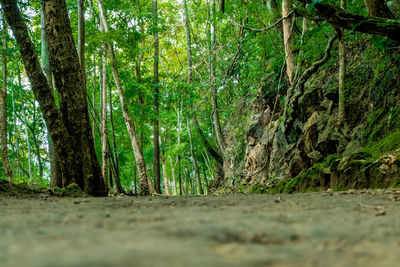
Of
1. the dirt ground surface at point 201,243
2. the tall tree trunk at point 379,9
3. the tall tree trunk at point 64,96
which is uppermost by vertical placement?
the tall tree trunk at point 379,9

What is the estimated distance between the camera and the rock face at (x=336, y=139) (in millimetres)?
5355

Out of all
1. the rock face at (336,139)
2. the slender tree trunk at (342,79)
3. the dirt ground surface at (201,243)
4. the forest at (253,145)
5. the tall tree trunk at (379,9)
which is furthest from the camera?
the slender tree trunk at (342,79)

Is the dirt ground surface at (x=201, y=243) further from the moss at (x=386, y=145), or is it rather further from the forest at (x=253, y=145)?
the moss at (x=386, y=145)

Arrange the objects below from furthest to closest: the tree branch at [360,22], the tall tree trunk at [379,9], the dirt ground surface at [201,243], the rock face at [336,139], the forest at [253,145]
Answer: the tall tree trunk at [379,9]
the tree branch at [360,22]
the rock face at [336,139]
the forest at [253,145]
the dirt ground surface at [201,243]

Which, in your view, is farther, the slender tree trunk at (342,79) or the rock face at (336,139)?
the slender tree trunk at (342,79)

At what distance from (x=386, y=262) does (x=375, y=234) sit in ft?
1.59

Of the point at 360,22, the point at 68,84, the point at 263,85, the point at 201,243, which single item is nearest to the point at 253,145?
the point at 263,85

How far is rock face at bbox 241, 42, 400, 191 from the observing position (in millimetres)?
5355

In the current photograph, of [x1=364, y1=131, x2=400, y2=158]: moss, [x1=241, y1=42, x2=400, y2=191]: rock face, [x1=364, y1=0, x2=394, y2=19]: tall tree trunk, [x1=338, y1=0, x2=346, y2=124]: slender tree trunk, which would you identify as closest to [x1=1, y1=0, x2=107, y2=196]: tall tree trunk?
[x1=241, y1=42, x2=400, y2=191]: rock face

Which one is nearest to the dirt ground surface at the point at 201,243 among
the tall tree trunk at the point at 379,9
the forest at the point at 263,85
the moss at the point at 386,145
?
the forest at the point at 263,85

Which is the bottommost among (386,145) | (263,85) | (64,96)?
(386,145)

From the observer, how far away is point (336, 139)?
23.9ft

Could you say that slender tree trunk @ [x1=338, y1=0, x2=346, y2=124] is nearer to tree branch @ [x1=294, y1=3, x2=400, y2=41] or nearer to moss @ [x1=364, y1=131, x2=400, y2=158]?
tree branch @ [x1=294, y1=3, x2=400, y2=41]

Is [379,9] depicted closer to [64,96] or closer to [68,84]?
[68,84]
